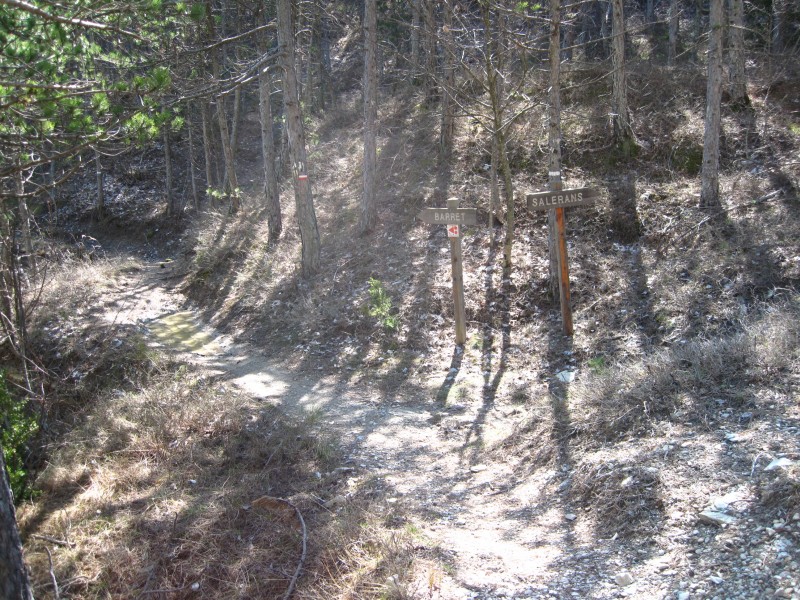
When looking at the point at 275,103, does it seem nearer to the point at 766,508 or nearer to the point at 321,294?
the point at 321,294

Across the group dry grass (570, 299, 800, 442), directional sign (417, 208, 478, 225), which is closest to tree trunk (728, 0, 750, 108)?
directional sign (417, 208, 478, 225)

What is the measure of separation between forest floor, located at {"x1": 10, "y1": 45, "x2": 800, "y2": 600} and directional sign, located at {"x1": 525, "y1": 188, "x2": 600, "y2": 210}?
2184 mm

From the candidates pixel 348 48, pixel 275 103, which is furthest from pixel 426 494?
pixel 348 48

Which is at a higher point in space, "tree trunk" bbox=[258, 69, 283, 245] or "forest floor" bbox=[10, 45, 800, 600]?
"tree trunk" bbox=[258, 69, 283, 245]

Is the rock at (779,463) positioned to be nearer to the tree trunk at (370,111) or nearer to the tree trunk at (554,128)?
the tree trunk at (554,128)

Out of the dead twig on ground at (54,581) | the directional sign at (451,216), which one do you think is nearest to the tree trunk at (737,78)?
the directional sign at (451,216)

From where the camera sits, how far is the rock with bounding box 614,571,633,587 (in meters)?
4.09

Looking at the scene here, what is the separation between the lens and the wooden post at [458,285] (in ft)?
32.4

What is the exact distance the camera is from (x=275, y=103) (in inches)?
1400

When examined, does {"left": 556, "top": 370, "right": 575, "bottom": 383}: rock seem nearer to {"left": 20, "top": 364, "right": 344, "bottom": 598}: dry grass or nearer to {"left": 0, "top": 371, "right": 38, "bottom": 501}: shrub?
{"left": 20, "top": 364, "right": 344, "bottom": 598}: dry grass

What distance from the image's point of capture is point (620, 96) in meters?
14.4

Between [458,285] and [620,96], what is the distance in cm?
759

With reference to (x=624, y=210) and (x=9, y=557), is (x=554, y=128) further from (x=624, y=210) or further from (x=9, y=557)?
(x=9, y=557)

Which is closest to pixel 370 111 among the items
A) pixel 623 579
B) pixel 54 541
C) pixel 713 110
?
pixel 713 110
